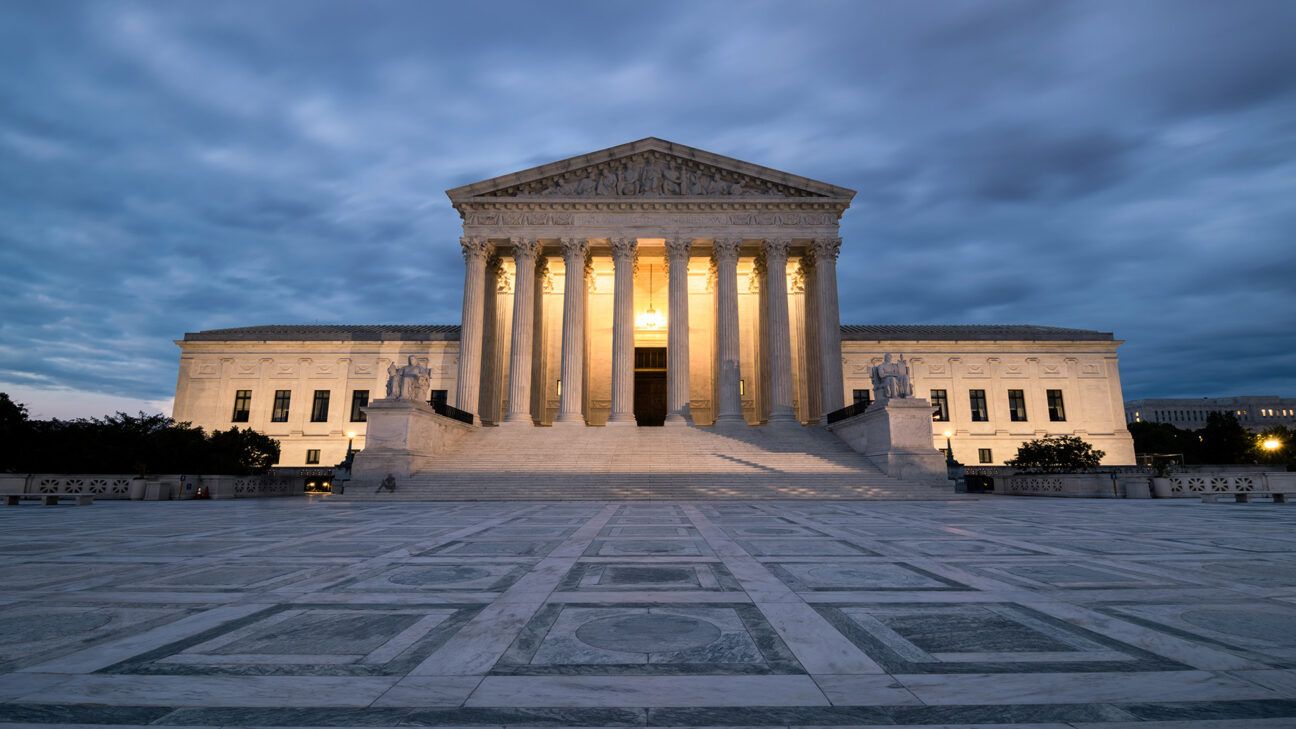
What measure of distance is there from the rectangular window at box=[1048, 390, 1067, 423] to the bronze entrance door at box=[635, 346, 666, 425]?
27468 millimetres

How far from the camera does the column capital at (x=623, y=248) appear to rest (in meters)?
32.7

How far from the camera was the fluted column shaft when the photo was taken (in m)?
33.1

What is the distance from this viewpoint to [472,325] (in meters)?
32.1

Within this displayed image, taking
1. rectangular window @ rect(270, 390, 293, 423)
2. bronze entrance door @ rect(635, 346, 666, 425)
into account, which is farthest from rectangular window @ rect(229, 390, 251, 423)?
bronze entrance door @ rect(635, 346, 666, 425)

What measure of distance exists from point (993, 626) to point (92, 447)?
96.9 feet

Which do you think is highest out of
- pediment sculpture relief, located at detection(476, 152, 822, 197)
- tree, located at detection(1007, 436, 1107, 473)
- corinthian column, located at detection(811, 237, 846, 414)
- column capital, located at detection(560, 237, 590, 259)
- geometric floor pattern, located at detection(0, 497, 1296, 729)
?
pediment sculpture relief, located at detection(476, 152, 822, 197)

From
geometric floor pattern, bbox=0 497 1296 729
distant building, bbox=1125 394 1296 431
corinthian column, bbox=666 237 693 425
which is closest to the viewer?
geometric floor pattern, bbox=0 497 1296 729

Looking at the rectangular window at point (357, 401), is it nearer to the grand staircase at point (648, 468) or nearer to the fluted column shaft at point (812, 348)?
the grand staircase at point (648, 468)

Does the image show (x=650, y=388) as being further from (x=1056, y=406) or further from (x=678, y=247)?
(x=1056, y=406)

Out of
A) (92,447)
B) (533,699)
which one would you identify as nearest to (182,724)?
(533,699)

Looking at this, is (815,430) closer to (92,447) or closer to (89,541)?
(89,541)

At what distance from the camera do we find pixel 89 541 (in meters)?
8.27

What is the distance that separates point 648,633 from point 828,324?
30367 millimetres

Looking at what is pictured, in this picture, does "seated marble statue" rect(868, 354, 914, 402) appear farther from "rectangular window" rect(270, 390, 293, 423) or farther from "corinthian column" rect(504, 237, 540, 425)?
"rectangular window" rect(270, 390, 293, 423)
